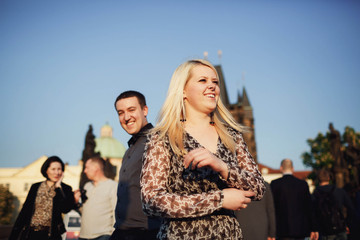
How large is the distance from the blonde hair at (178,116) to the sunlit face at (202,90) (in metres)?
0.04

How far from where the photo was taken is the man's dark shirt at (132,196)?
3.33 metres

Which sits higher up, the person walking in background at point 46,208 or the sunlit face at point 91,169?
the sunlit face at point 91,169

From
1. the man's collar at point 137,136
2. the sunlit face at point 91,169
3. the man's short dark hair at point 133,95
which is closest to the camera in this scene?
the man's collar at point 137,136

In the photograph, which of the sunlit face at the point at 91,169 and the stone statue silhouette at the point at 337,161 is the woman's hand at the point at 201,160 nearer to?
the sunlit face at the point at 91,169

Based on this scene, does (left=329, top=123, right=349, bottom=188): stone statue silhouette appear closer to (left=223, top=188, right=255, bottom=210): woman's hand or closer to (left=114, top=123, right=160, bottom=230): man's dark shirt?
(left=114, top=123, right=160, bottom=230): man's dark shirt

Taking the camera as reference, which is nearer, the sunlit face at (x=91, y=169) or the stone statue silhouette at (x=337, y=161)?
the sunlit face at (x=91, y=169)

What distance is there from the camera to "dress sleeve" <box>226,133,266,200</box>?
1.73m

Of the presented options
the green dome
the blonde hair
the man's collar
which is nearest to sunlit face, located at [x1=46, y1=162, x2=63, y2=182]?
the man's collar

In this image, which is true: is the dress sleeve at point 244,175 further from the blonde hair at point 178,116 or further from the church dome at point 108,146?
the church dome at point 108,146

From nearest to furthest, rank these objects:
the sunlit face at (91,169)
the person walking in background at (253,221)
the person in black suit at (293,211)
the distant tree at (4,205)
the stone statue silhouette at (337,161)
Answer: the person walking in background at (253,221) → the sunlit face at (91,169) → the person in black suit at (293,211) → the stone statue silhouette at (337,161) → the distant tree at (4,205)

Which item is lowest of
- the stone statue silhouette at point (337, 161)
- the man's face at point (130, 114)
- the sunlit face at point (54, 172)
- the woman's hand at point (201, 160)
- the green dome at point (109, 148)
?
the woman's hand at point (201, 160)

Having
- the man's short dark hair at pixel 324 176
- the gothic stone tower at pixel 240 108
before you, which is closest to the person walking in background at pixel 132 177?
the man's short dark hair at pixel 324 176

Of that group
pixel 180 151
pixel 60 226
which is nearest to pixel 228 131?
pixel 180 151

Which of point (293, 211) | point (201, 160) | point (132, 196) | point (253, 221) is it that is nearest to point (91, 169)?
point (132, 196)
